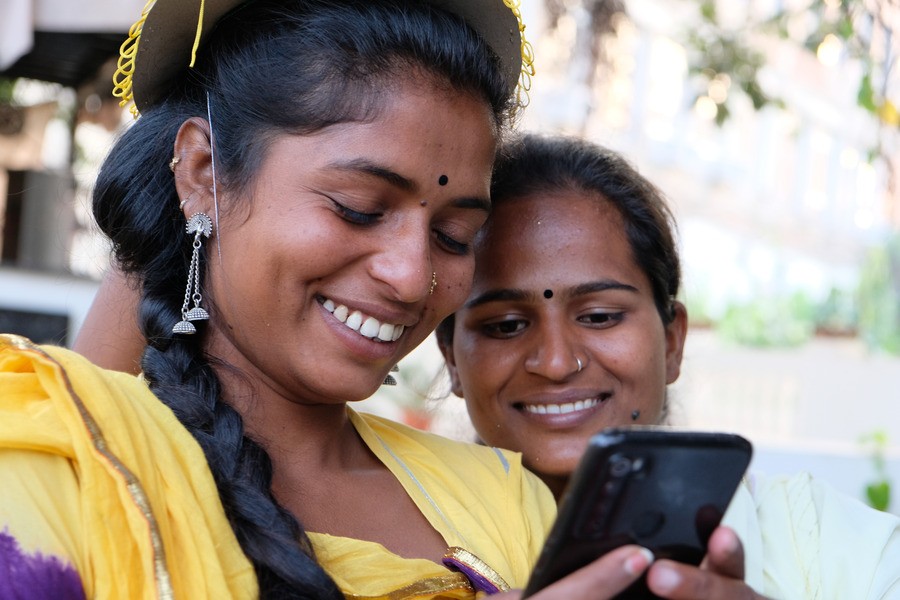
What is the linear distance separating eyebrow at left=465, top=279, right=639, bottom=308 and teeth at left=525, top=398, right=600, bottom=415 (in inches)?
10.1

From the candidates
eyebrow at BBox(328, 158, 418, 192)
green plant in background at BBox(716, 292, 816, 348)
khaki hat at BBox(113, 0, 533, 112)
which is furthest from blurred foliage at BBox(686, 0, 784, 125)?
green plant in background at BBox(716, 292, 816, 348)

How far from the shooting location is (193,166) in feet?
6.48

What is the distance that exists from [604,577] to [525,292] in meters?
1.30

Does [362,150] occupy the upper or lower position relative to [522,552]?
upper

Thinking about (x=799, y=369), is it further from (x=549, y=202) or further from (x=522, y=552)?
(x=522, y=552)

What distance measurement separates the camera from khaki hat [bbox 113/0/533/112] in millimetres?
2012

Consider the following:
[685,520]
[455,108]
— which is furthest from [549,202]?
[685,520]

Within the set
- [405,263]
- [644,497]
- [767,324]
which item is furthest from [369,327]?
[767,324]

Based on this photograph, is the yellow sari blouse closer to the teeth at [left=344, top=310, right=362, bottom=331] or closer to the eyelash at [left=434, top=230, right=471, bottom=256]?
the teeth at [left=344, top=310, right=362, bottom=331]

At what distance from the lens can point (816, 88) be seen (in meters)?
13.9

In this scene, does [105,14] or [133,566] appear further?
[105,14]

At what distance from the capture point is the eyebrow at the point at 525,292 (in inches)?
103

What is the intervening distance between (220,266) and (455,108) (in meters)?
0.49

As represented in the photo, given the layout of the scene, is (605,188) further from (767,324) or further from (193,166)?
(767,324)
